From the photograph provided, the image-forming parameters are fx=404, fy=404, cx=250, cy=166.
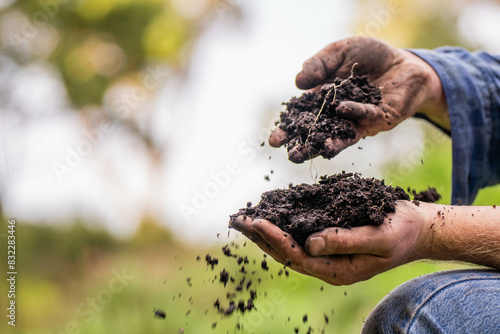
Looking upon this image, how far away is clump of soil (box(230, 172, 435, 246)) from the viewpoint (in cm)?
111

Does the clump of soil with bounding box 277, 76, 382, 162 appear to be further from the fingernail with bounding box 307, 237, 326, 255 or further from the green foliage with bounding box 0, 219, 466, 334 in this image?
the green foliage with bounding box 0, 219, 466, 334

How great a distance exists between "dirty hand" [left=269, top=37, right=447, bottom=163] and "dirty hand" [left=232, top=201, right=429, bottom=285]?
1.16ft

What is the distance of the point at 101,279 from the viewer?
304 centimetres

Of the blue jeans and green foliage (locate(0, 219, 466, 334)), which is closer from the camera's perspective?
the blue jeans

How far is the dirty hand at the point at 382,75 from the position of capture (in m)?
1.43

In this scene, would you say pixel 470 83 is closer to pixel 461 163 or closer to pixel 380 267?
pixel 461 163

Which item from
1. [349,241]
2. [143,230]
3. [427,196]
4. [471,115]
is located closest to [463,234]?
[427,196]

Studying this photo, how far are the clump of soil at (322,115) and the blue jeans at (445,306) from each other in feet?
1.52

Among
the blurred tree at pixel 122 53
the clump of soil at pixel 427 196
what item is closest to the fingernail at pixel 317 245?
the clump of soil at pixel 427 196

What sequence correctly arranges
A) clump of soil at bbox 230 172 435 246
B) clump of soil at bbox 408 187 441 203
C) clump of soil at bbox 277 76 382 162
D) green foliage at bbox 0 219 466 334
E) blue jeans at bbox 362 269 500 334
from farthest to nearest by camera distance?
green foliage at bbox 0 219 466 334 < clump of soil at bbox 408 187 441 203 < clump of soil at bbox 277 76 382 162 < clump of soil at bbox 230 172 435 246 < blue jeans at bbox 362 269 500 334

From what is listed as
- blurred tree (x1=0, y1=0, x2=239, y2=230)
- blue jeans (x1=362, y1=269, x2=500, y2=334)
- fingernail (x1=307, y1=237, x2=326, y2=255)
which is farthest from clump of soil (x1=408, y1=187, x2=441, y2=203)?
blurred tree (x1=0, y1=0, x2=239, y2=230)

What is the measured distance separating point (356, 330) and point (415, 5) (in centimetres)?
461

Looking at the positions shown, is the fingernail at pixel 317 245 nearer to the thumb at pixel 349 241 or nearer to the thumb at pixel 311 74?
the thumb at pixel 349 241

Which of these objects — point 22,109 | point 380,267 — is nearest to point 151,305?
point 380,267
